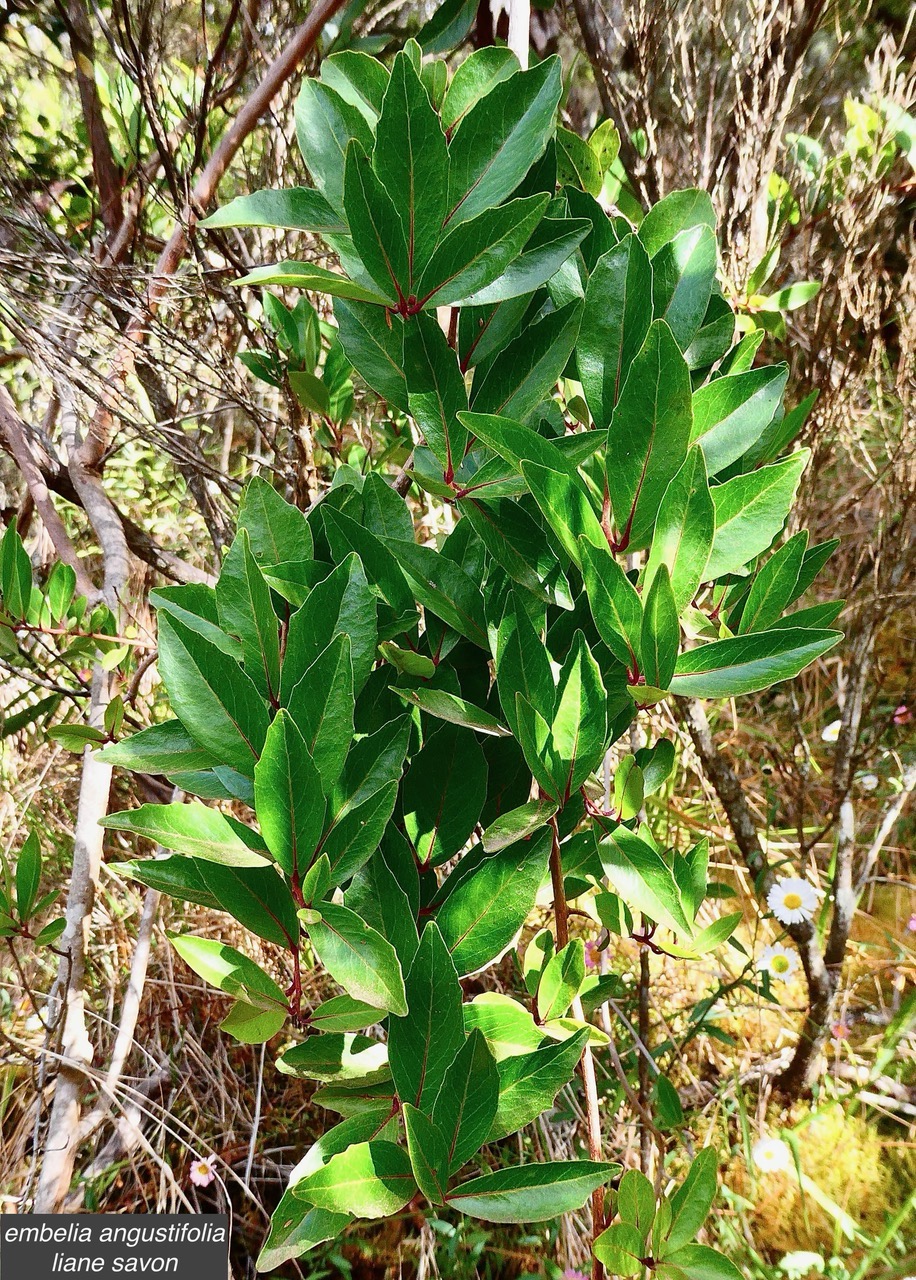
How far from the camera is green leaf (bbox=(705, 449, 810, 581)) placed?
0.36m

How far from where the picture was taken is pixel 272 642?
1.16 ft

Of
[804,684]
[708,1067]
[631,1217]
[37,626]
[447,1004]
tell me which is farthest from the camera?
[804,684]

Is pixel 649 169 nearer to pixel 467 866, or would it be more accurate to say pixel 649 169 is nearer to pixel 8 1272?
pixel 467 866

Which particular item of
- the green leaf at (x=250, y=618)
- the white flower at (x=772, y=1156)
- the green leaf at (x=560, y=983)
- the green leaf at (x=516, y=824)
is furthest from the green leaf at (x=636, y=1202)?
the white flower at (x=772, y=1156)

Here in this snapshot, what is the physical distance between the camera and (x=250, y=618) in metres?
0.35

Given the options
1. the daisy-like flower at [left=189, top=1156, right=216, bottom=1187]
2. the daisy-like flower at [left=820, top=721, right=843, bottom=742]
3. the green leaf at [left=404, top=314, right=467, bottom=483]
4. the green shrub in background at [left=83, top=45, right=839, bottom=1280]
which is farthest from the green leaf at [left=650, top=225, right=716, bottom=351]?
the daisy-like flower at [left=820, top=721, right=843, bottom=742]

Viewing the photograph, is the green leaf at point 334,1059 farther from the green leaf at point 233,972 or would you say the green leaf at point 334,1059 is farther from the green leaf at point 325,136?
the green leaf at point 325,136

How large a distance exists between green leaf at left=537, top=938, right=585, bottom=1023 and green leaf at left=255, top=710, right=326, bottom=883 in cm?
14

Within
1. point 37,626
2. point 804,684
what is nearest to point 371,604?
point 37,626

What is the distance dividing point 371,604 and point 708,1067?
148cm

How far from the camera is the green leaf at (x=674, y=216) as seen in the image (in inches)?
16.6

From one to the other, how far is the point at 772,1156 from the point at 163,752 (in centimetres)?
125

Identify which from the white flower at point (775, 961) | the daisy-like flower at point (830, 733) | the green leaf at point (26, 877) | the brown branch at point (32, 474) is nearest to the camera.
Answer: the green leaf at point (26, 877)

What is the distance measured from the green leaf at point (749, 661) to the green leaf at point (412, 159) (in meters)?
0.21
